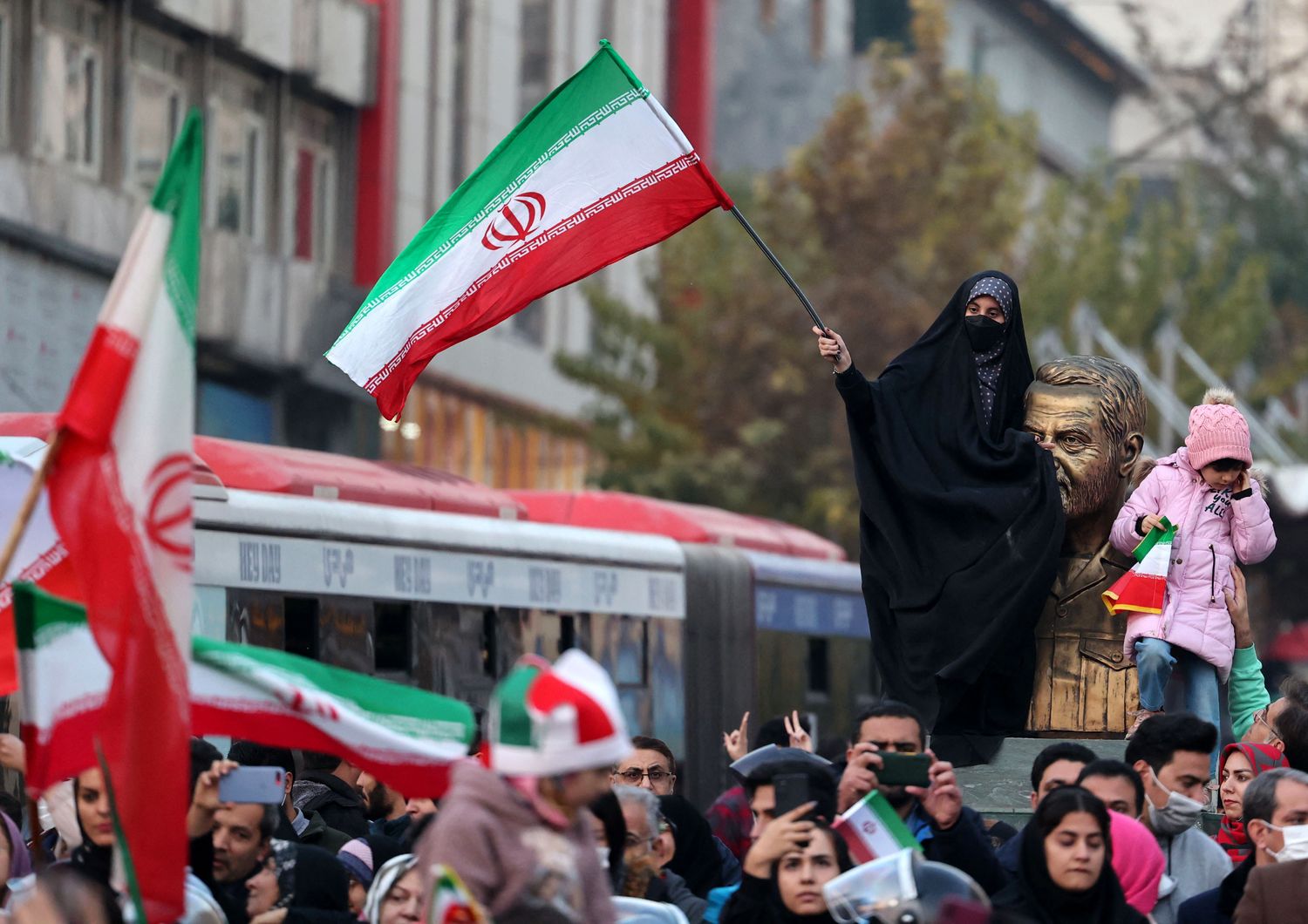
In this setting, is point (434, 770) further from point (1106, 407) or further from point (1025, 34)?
point (1025, 34)

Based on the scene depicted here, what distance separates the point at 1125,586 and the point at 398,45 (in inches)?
1000

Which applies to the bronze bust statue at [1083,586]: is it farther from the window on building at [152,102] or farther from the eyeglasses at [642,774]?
the window on building at [152,102]

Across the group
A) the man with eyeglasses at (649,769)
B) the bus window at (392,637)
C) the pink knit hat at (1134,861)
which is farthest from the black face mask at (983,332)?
the bus window at (392,637)

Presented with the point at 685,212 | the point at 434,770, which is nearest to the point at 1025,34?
the point at 685,212

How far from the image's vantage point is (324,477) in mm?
15633

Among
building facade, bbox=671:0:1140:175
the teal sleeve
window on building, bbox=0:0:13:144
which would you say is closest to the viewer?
the teal sleeve

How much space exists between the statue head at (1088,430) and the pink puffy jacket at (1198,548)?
24 cm

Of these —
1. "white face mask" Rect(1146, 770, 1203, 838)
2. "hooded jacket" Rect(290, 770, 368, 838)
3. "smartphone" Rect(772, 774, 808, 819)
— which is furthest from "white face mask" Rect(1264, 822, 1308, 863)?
"hooded jacket" Rect(290, 770, 368, 838)

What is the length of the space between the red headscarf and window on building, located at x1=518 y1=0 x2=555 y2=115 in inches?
1199

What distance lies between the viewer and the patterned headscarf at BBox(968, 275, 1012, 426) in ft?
32.6

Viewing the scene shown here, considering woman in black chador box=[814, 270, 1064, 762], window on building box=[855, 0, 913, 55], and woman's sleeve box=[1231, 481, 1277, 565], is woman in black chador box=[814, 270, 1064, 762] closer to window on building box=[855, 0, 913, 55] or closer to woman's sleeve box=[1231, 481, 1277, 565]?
woman's sleeve box=[1231, 481, 1277, 565]

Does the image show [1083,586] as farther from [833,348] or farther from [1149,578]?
[833,348]

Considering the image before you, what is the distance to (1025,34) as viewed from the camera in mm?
60969

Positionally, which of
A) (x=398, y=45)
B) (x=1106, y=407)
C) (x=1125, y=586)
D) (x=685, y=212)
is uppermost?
(x=398, y=45)
